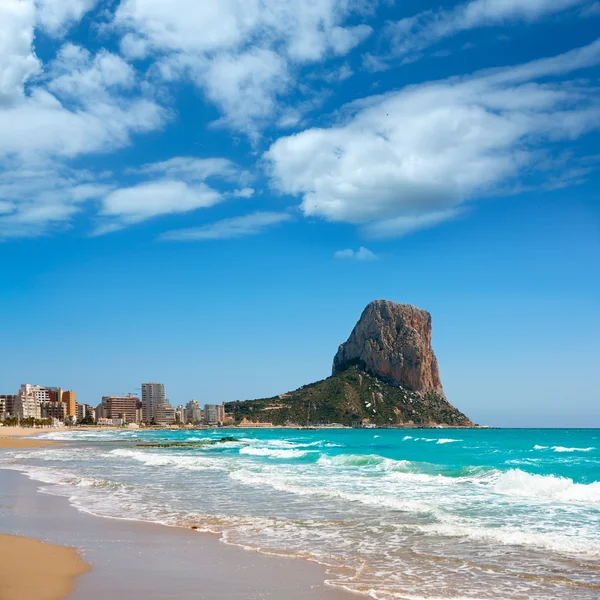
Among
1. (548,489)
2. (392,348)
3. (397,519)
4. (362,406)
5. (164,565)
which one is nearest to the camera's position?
(164,565)

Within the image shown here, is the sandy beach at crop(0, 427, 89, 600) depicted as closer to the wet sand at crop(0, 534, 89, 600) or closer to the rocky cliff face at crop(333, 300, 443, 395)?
the wet sand at crop(0, 534, 89, 600)

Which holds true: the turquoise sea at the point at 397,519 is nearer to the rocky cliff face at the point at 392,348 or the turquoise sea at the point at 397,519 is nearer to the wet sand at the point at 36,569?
the wet sand at the point at 36,569

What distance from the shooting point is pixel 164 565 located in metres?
9.78

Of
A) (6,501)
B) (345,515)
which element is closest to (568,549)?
(345,515)

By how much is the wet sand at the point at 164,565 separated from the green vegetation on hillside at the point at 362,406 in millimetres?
159748

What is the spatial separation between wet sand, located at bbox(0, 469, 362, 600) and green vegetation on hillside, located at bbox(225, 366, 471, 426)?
159748 mm

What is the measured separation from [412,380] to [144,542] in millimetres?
179172

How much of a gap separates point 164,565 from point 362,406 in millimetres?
169274

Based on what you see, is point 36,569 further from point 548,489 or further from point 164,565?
point 548,489

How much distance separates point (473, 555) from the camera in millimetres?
10852

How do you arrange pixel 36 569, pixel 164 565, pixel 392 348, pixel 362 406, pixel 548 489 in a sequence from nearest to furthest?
pixel 36 569 < pixel 164 565 < pixel 548 489 < pixel 362 406 < pixel 392 348

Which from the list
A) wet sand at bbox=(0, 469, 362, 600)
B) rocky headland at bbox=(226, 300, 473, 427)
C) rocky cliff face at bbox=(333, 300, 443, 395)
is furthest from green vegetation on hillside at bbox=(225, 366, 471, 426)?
wet sand at bbox=(0, 469, 362, 600)

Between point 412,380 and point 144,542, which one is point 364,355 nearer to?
point 412,380

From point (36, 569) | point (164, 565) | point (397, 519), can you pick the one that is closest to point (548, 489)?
point (397, 519)
